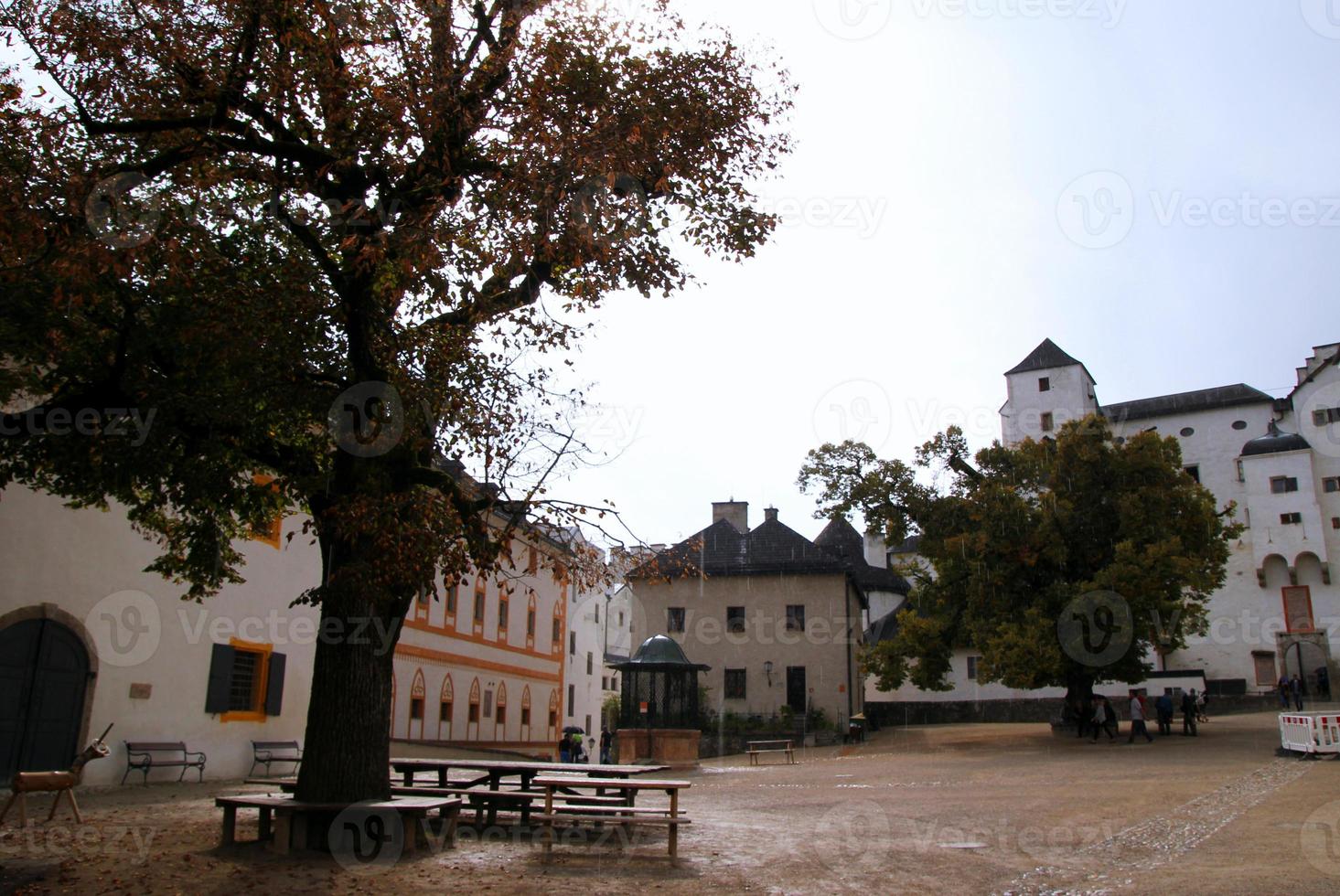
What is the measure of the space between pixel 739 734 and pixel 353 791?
32722 mm

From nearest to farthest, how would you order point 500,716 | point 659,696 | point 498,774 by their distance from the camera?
point 498,774
point 659,696
point 500,716

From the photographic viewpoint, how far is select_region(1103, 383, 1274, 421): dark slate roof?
62.4 metres

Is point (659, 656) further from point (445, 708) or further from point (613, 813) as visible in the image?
point (613, 813)

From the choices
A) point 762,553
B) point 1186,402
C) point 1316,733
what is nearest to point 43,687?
point 1316,733

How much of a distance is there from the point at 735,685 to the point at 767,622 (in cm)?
325

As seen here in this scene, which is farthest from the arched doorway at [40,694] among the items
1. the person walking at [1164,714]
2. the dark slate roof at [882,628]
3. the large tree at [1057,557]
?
the dark slate roof at [882,628]

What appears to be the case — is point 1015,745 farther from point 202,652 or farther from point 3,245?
point 3,245

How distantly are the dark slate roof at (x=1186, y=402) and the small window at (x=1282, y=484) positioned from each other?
5450mm

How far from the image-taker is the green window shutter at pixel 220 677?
21578 millimetres

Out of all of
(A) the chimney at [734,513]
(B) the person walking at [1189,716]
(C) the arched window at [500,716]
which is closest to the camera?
(B) the person walking at [1189,716]

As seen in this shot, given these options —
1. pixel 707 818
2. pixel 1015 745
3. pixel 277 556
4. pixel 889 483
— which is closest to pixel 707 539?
pixel 889 483

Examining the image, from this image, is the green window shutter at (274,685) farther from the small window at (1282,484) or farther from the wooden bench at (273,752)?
the small window at (1282,484)

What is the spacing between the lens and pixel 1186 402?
212 feet

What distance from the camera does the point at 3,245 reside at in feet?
31.8
